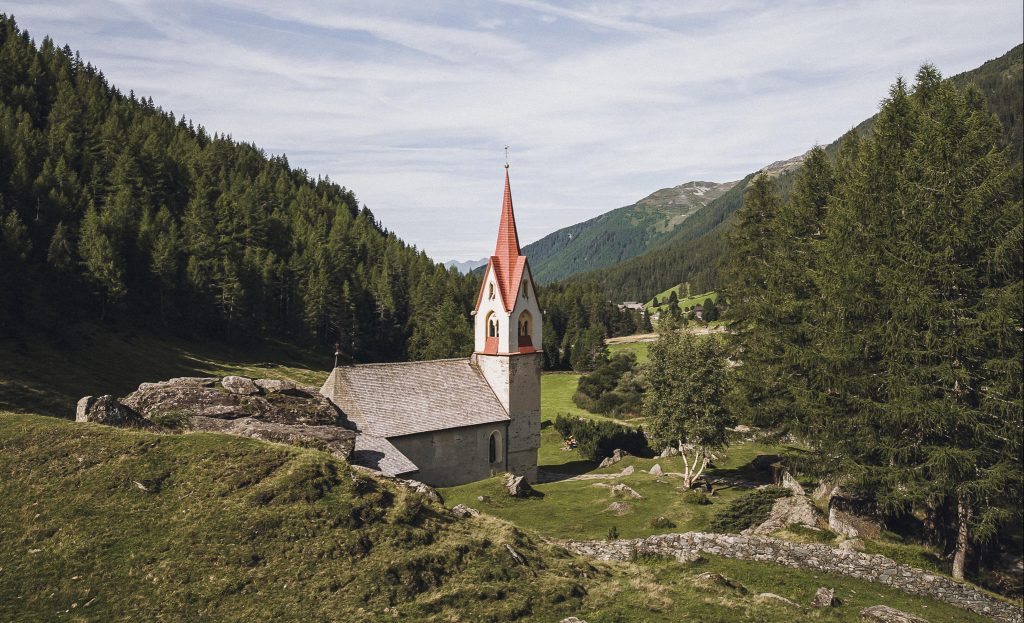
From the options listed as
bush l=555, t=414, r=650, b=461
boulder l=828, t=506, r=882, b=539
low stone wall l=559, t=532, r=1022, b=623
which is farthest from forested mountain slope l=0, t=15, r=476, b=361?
boulder l=828, t=506, r=882, b=539

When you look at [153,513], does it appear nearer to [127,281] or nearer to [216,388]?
[216,388]

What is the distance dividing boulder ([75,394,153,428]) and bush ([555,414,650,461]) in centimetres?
3855

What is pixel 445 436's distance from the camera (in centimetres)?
3953

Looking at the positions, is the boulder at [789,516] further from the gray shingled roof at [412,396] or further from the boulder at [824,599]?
the gray shingled roof at [412,396]

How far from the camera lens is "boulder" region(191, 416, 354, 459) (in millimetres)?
24781

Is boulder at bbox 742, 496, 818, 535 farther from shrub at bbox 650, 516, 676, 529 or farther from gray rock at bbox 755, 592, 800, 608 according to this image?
gray rock at bbox 755, 592, 800, 608

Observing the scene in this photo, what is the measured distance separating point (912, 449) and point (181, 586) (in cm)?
2336

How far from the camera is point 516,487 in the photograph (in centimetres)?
3647

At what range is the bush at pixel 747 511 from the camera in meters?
28.8

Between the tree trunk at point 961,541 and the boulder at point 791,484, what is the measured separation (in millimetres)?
8778

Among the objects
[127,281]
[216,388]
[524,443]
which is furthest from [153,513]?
[127,281]

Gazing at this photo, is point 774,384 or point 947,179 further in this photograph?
point 774,384

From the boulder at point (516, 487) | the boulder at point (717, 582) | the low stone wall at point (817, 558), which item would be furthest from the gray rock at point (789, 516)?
the boulder at point (516, 487)

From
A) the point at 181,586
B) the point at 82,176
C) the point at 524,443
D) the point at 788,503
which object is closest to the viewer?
the point at 181,586
